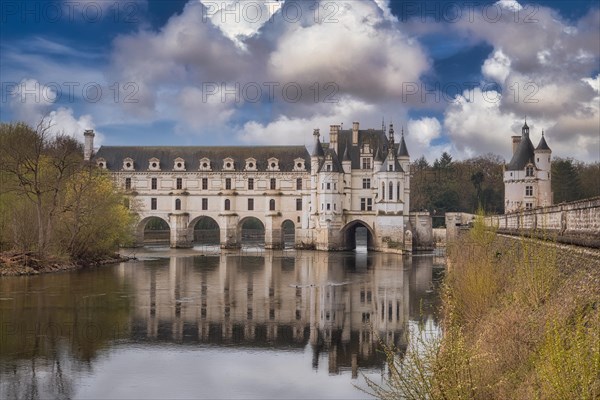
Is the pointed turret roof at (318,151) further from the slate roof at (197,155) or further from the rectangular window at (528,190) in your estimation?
the rectangular window at (528,190)

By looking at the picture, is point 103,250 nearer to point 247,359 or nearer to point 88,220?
point 88,220

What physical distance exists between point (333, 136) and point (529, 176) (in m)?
16.8

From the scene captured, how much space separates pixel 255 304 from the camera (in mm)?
22594

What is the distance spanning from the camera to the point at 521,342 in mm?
8859

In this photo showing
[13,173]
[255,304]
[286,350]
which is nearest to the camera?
[286,350]

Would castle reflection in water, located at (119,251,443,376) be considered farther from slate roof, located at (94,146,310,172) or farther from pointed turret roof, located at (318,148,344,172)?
slate roof, located at (94,146,310,172)

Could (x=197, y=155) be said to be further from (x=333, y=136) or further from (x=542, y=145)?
(x=542, y=145)

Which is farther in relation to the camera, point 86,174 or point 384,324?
point 86,174

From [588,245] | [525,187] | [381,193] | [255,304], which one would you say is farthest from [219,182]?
[588,245]

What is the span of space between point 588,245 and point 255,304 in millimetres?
13162

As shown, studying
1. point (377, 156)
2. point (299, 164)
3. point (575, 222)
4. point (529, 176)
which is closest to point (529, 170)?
point (529, 176)

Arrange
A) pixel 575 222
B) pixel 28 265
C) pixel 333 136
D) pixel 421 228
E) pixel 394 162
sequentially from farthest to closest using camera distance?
pixel 333 136 → pixel 421 228 → pixel 394 162 → pixel 28 265 → pixel 575 222

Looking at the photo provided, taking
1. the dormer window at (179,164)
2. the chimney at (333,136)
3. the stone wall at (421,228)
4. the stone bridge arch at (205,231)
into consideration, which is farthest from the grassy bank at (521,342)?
the stone bridge arch at (205,231)

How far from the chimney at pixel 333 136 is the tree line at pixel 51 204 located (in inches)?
874
